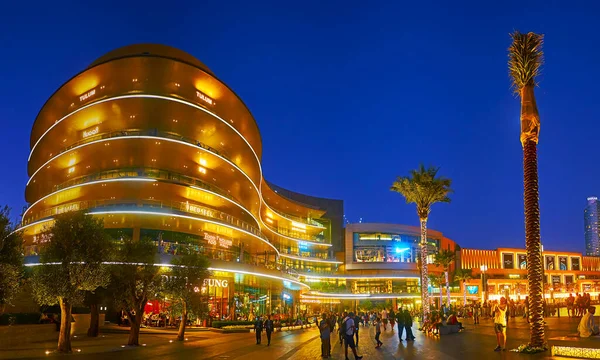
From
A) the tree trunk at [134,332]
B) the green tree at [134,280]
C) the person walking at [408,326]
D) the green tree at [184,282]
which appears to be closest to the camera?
the tree trunk at [134,332]

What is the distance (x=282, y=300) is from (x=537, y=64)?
56798 millimetres

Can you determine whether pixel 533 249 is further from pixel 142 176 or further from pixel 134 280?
pixel 142 176

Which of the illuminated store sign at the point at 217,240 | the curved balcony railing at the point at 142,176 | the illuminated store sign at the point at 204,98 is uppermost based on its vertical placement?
the illuminated store sign at the point at 204,98

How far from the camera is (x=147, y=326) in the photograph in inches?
1777

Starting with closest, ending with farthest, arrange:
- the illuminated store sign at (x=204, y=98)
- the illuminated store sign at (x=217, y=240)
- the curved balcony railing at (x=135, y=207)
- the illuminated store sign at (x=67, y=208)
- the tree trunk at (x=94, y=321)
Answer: the tree trunk at (x=94, y=321) → the curved balcony railing at (x=135, y=207) → the illuminated store sign at (x=67, y=208) → the illuminated store sign at (x=217, y=240) → the illuminated store sign at (x=204, y=98)

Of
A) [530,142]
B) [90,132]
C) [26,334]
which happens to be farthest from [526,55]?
[90,132]

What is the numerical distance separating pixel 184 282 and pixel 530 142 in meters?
21.1

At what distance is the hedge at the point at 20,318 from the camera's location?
29.6 metres

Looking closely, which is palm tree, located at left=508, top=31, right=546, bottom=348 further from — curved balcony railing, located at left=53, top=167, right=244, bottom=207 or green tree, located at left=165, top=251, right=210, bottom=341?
curved balcony railing, located at left=53, top=167, right=244, bottom=207

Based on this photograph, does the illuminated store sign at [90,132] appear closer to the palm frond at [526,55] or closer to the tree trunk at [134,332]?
the tree trunk at [134,332]

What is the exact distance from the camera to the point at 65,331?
23.1m

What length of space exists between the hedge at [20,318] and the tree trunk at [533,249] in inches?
985

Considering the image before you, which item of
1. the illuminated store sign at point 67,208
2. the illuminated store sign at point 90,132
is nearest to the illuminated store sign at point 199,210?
the illuminated store sign at point 67,208

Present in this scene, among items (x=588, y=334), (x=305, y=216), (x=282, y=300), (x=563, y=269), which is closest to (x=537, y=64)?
(x=588, y=334)
